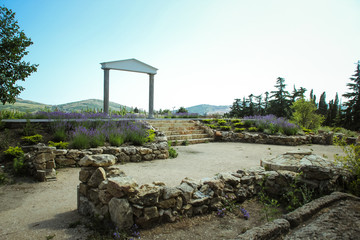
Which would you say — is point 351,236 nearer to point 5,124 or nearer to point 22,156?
point 22,156

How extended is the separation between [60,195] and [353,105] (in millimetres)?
27371

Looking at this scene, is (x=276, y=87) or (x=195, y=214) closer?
(x=195, y=214)

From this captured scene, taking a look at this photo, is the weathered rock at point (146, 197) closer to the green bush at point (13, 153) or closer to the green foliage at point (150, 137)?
the green bush at point (13, 153)

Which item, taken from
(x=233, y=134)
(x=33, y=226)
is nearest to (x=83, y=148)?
(x=33, y=226)

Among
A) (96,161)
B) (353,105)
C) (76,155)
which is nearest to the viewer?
(96,161)

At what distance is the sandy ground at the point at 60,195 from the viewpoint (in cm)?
265

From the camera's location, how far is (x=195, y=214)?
3094 mm

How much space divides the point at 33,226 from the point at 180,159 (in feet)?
14.4

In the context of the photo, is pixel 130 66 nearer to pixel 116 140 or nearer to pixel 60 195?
pixel 116 140

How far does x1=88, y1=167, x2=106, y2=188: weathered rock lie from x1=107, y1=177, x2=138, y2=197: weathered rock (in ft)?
1.02

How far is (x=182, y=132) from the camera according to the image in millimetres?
10547

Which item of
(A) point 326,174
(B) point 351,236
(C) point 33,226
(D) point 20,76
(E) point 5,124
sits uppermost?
(D) point 20,76

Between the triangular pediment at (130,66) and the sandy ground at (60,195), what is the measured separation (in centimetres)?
790

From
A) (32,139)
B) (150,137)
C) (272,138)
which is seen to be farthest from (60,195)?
(272,138)
